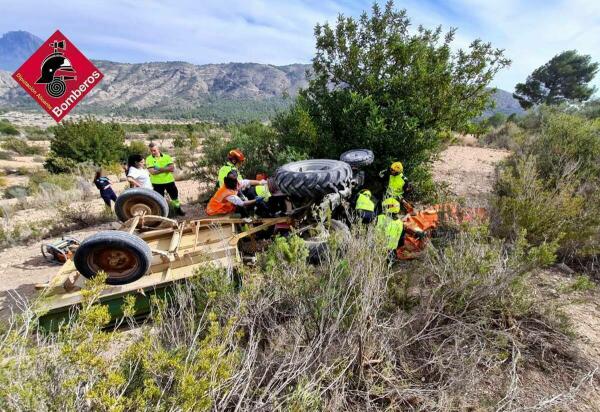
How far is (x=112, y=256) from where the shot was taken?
3018 millimetres

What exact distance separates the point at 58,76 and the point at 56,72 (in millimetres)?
119

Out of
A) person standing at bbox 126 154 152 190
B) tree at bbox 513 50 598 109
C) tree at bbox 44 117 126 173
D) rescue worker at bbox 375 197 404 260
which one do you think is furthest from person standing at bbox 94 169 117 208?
tree at bbox 513 50 598 109

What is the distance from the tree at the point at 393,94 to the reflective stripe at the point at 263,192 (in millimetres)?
1858

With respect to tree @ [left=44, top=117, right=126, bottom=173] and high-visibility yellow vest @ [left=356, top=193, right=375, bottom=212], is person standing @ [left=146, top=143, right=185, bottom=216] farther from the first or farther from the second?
tree @ [left=44, top=117, right=126, bottom=173]

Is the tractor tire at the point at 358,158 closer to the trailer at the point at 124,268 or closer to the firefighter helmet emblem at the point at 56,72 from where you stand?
the trailer at the point at 124,268

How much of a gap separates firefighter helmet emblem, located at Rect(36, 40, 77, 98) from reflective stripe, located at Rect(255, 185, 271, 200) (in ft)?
19.6

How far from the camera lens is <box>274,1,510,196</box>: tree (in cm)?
588

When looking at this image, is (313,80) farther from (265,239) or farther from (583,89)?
(583,89)

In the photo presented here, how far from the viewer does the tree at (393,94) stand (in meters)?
5.88

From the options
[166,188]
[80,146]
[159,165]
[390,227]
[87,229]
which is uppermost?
[390,227]

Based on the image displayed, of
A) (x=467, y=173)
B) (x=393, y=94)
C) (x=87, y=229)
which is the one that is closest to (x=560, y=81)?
(x=467, y=173)

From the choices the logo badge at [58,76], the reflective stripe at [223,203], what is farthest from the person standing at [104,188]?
the reflective stripe at [223,203]

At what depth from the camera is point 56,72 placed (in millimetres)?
7297

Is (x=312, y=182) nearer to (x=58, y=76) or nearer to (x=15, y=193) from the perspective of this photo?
(x=58, y=76)
